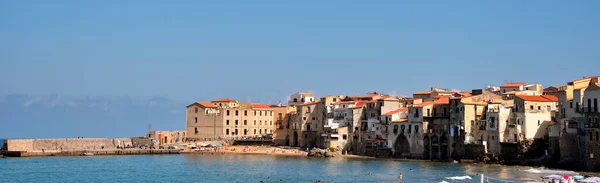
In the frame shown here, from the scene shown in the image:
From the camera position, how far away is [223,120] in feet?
353

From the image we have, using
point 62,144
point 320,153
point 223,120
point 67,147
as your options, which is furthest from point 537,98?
point 62,144

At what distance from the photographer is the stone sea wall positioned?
9331 cm

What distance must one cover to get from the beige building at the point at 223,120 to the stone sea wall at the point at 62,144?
9997 millimetres

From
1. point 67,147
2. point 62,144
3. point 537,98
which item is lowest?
point 67,147

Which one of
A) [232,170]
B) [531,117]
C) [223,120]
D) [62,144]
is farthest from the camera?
[223,120]

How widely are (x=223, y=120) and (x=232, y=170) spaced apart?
37741 millimetres

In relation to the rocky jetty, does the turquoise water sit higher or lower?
lower

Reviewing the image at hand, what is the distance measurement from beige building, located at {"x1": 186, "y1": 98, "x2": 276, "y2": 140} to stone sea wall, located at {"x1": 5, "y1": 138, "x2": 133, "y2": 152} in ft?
32.8

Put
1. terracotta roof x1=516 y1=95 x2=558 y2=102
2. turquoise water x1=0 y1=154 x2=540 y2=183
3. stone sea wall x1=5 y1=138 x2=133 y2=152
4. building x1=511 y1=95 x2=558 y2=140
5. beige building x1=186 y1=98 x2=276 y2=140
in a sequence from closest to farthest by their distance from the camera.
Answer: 1. turquoise water x1=0 y1=154 x2=540 y2=183
2. building x1=511 y1=95 x2=558 y2=140
3. terracotta roof x1=516 y1=95 x2=558 y2=102
4. stone sea wall x1=5 y1=138 x2=133 y2=152
5. beige building x1=186 y1=98 x2=276 y2=140

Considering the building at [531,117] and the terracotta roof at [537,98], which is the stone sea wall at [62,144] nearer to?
the building at [531,117]

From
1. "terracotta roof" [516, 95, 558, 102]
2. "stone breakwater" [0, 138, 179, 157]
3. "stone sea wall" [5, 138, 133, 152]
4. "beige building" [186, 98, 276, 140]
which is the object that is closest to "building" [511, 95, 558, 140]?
"terracotta roof" [516, 95, 558, 102]

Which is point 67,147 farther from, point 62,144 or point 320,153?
point 320,153

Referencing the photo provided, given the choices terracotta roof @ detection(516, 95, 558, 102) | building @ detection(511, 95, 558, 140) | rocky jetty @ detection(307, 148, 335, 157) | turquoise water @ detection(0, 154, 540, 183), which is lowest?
turquoise water @ detection(0, 154, 540, 183)

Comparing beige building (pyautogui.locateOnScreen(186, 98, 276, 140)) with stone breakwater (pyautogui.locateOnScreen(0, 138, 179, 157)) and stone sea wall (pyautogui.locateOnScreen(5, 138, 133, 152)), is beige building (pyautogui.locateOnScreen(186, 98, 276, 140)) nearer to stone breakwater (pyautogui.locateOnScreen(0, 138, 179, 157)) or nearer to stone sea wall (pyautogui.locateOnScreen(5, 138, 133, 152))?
stone breakwater (pyautogui.locateOnScreen(0, 138, 179, 157))
